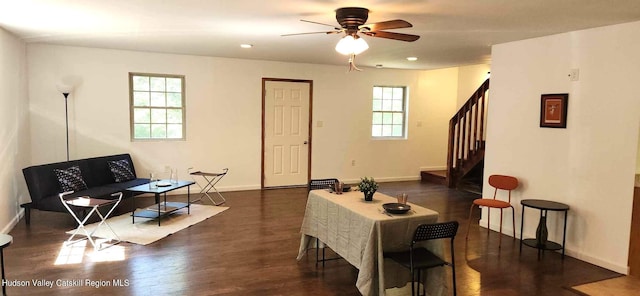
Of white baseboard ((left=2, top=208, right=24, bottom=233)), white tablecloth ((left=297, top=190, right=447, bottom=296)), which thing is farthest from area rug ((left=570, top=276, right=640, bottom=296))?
white baseboard ((left=2, top=208, right=24, bottom=233))

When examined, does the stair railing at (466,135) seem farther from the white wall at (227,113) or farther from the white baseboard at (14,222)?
the white baseboard at (14,222)

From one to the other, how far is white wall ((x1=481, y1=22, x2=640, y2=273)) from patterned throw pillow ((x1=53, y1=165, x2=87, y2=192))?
5.28 meters

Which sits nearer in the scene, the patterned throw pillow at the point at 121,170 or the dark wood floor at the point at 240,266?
the dark wood floor at the point at 240,266

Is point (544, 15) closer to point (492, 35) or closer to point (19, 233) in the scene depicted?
point (492, 35)

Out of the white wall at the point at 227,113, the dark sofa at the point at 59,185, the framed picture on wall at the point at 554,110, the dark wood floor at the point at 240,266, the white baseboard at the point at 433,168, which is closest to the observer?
the dark wood floor at the point at 240,266

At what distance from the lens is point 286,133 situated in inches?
295

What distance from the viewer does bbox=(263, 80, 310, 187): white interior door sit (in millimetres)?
7332

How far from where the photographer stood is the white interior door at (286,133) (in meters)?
7.33

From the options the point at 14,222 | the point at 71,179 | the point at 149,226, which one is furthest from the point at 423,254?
the point at 14,222

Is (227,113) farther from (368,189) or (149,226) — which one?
(368,189)

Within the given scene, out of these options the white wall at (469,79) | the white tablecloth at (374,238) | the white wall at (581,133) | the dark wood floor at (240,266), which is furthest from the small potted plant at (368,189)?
the white wall at (469,79)

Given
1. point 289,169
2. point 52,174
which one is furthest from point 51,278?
point 289,169

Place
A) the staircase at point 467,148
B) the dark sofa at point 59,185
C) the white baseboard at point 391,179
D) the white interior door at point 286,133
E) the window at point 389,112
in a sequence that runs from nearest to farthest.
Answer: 1. the dark sofa at point 59,185
2. the staircase at point 467,148
3. the white interior door at point 286,133
4. the white baseboard at point 391,179
5. the window at point 389,112

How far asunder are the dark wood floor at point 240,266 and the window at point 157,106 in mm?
1927
